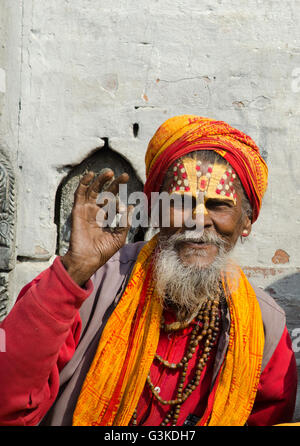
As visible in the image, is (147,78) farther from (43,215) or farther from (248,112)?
(43,215)

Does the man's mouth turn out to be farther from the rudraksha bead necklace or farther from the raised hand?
the raised hand

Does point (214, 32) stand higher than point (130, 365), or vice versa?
point (214, 32)

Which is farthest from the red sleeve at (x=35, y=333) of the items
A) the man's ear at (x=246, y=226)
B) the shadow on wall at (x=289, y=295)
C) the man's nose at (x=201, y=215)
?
the shadow on wall at (x=289, y=295)

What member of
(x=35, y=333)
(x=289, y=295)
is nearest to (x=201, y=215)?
(x=35, y=333)

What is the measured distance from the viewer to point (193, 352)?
205 cm

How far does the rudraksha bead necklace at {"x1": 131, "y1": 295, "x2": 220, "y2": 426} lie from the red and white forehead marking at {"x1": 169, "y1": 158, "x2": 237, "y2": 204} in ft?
1.65

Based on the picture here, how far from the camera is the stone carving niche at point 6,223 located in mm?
3057

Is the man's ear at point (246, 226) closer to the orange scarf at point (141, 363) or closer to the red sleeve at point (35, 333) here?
the orange scarf at point (141, 363)

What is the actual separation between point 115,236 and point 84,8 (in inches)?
79.6

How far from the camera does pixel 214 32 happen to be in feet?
10.4

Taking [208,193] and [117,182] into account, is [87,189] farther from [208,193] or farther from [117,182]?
[208,193]

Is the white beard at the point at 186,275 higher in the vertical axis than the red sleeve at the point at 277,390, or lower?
higher

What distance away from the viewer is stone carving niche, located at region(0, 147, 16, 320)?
10.0 ft
